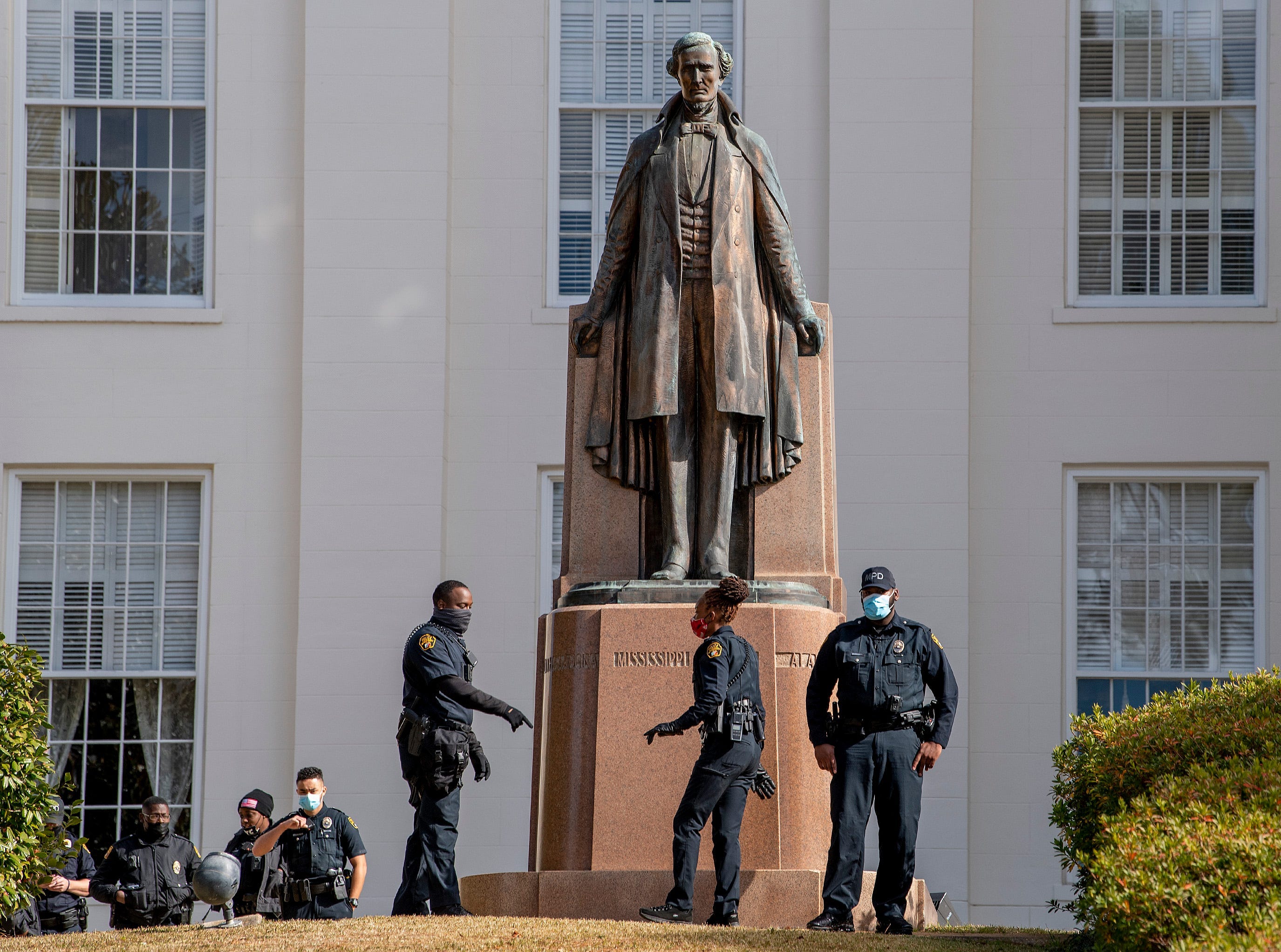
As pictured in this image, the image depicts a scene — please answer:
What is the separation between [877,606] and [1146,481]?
7.64 meters

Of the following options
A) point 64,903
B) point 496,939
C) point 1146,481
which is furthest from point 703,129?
point 1146,481

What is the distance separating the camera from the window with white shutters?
15.7 m

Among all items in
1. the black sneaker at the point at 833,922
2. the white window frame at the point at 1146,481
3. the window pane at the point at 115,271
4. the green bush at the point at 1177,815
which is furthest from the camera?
the window pane at the point at 115,271

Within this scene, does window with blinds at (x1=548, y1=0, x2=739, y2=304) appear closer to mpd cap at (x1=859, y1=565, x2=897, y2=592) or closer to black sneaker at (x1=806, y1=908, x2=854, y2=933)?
mpd cap at (x1=859, y1=565, x2=897, y2=592)

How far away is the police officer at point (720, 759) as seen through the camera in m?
8.41

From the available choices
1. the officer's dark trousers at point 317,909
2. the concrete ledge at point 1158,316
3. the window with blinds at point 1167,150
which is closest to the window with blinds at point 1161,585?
the concrete ledge at point 1158,316

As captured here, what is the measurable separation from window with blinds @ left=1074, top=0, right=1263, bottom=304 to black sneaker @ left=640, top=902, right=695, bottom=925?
30.0 feet

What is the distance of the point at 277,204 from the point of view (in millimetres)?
16281

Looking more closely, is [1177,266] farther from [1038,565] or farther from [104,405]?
[104,405]

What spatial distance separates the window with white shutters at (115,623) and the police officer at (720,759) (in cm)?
815

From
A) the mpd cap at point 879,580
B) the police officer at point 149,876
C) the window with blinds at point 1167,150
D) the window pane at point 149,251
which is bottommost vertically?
the police officer at point 149,876

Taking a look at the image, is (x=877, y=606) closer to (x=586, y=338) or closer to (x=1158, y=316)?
(x=586, y=338)

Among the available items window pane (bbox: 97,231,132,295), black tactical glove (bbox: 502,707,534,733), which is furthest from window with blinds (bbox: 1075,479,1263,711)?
window pane (bbox: 97,231,132,295)

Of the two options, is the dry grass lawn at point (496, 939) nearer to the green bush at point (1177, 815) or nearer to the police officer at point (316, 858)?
the green bush at point (1177, 815)
